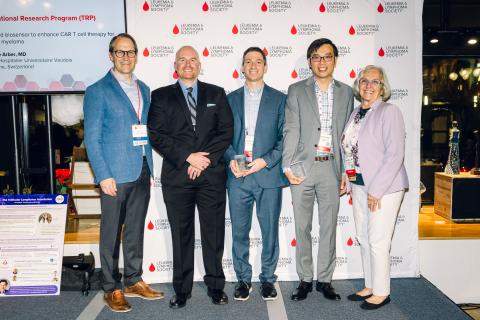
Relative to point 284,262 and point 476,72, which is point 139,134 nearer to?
point 284,262

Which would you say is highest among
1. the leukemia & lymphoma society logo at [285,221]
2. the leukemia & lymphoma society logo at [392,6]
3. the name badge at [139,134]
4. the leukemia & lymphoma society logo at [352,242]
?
the leukemia & lymphoma society logo at [392,6]

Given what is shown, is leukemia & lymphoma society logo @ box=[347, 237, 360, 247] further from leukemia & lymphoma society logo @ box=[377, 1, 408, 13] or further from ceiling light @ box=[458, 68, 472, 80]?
ceiling light @ box=[458, 68, 472, 80]

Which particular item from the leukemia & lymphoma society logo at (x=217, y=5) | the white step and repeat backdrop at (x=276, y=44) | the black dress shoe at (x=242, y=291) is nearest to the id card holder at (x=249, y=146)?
the white step and repeat backdrop at (x=276, y=44)

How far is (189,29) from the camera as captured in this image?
3369mm

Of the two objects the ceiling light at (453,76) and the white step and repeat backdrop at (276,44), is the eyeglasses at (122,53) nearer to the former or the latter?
the white step and repeat backdrop at (276,44)

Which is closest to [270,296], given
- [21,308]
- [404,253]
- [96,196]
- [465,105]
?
[404,253]

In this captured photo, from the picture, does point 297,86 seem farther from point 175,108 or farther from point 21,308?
point 21,308

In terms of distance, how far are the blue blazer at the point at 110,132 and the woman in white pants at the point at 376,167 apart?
5.03 ft

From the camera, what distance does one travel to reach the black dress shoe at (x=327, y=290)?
300 cm

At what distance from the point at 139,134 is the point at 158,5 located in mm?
1197


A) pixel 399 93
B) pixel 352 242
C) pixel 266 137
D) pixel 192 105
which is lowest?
pixel 352 242

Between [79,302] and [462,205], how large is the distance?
439 centimetres

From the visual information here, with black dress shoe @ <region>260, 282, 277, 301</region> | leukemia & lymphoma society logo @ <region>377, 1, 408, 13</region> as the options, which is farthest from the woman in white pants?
leukemia & lymphoma society logo @ <region>377, 1, 408, 13</region>

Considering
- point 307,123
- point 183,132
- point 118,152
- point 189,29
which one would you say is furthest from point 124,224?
point 189,29
